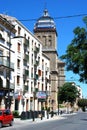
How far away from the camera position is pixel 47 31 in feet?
413

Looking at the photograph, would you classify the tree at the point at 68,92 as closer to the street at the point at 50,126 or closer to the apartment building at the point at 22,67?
the apartment building at the point at 22,67

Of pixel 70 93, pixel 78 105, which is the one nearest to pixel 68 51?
pixel 70 93

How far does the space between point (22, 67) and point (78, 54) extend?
3984 centimetres

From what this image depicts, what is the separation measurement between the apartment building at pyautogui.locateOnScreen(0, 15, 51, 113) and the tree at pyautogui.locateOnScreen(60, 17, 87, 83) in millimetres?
21095

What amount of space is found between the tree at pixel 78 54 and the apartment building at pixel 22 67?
2110 cm

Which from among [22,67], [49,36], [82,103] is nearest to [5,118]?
[22,67]

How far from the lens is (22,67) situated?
240ft

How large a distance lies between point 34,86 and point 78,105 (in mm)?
118376

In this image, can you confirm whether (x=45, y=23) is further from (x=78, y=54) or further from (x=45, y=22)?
(x=78, y=54)

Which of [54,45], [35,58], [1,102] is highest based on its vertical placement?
[54,45]

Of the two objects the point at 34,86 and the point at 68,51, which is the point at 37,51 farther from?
the point at 68,51

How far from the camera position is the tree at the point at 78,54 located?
33188mm

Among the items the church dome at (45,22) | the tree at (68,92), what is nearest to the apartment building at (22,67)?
the tree at (68,92)

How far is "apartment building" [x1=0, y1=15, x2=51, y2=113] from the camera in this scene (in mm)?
61938
